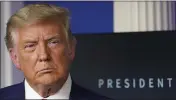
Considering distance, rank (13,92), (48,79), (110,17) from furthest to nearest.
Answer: (110,17) → (13,92) → (48,79)

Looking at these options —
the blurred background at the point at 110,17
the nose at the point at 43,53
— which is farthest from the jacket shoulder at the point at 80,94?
the blurred background at the point at 110,17

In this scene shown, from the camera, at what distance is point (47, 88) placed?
0.74m

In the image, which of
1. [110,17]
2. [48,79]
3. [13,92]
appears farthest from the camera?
[110,17]

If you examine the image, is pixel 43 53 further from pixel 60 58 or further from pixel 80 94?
pixel 80 94

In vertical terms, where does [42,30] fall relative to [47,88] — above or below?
above

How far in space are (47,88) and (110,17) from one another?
20.3 inches

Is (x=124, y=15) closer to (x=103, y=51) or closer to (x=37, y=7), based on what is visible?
(x=103, y=51)

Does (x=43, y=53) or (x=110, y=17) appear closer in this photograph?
(x=43, y=53)

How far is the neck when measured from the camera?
0.73m

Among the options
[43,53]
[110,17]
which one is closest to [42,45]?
[43,53]

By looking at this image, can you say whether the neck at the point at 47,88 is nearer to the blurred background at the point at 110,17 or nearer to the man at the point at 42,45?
the man at the point at 42,45

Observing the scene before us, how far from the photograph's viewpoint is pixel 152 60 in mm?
1085

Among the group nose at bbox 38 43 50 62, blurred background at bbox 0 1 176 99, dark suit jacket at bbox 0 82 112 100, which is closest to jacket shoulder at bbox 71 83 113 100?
dark suit jacket at bbox 0 82 112 100

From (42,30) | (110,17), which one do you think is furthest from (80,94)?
(110,17)
